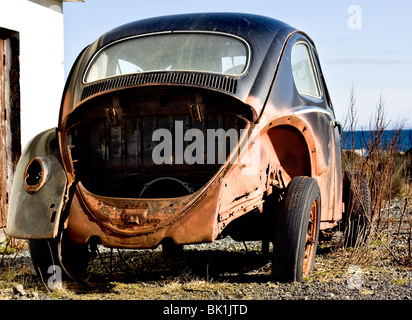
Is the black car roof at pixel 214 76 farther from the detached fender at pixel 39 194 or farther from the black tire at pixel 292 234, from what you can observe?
the black tire at pixel 292 234

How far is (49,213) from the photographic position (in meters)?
3.94

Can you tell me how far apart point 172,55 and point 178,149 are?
0.76 m

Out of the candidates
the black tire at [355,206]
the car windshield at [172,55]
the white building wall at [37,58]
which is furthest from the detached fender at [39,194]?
the white building wall at [37,58]

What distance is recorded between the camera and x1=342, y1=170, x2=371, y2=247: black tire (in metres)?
6.12

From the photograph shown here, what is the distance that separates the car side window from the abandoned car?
0.03 meters

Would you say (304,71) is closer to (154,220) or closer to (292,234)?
(292,234)

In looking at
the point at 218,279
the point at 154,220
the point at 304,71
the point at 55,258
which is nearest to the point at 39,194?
the point at 55,258

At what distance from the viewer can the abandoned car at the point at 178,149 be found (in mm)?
3805

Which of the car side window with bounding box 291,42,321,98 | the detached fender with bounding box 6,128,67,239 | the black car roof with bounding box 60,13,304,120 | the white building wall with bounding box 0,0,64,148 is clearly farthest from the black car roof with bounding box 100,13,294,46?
the white building wall with bounding box 0,0,64,148

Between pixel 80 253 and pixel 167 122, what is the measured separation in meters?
1.21

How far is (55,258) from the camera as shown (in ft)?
14.1

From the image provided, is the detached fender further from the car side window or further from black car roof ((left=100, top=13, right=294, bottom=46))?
the car side window

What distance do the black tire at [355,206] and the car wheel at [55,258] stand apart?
291cm
